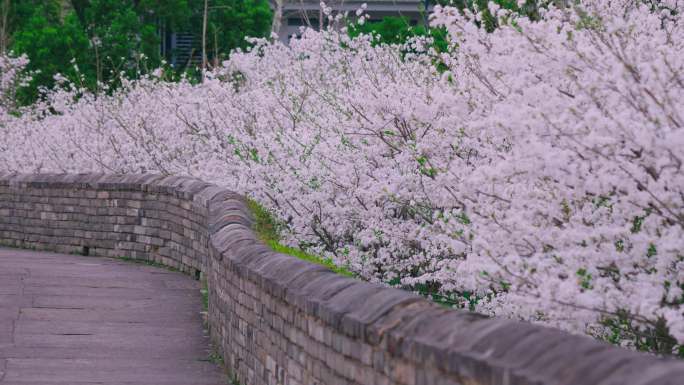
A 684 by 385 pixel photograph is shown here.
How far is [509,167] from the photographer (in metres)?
6.14

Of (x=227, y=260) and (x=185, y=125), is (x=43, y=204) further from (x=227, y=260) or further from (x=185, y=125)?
(x=227, y=260)

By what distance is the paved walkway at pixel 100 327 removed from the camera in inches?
354

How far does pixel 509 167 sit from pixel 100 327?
5.90 m

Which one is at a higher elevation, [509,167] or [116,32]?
[116,32]

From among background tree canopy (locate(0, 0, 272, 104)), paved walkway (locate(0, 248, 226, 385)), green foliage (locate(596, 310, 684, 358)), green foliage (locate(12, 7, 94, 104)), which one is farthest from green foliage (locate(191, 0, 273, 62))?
green foliage (locate(596, 310, 684, 358))

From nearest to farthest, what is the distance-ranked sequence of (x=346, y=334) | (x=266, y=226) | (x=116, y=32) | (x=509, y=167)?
(x=346, y=334)
(x=509, y=167)
(x=266, y=226)
(x=116, y=32)

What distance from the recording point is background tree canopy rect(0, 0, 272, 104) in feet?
104

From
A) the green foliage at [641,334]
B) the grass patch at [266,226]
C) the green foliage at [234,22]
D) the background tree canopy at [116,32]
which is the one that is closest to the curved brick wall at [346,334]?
the grass patch at [266,226]

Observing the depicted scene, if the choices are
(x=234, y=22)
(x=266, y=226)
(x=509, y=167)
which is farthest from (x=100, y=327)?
(x=234, y=22)

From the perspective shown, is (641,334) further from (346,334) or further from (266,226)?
(266,226)

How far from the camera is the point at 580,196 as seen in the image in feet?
20.7

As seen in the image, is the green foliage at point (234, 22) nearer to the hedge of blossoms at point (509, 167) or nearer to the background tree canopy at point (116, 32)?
the background tree canopy at point (116, 32)

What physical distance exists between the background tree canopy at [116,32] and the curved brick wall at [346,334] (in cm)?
1800

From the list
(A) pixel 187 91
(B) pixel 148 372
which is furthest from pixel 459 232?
(A) pixel 187 91
